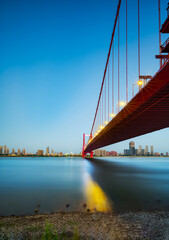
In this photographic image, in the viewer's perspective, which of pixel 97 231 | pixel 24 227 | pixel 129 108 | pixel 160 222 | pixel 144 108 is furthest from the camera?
pixel 129 108

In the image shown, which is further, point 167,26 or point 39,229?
point 167,26

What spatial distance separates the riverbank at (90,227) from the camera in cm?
425

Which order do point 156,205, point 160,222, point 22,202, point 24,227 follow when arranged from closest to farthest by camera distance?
point 24,227 → point 160,222 → point 156,205 → point 22,202

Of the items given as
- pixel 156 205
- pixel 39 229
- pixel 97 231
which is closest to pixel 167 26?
pixel 156 205

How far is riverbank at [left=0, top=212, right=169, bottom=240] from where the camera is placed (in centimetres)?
425

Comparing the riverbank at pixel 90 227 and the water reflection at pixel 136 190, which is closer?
the riverbank at pixel 90 227

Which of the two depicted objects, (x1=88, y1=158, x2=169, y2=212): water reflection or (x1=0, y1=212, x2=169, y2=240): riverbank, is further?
(x1=88, y1=158, x2=169, y2=212): water reflection

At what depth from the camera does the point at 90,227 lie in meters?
4.82

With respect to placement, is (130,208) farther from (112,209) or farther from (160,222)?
(160,222)

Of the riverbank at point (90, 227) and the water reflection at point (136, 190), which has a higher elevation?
the riverbank at point (90, 227)

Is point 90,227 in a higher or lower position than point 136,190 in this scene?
higher

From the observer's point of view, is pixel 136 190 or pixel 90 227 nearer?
pixel 90 227

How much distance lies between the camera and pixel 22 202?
832cm

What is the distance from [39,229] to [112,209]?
11.0ft
